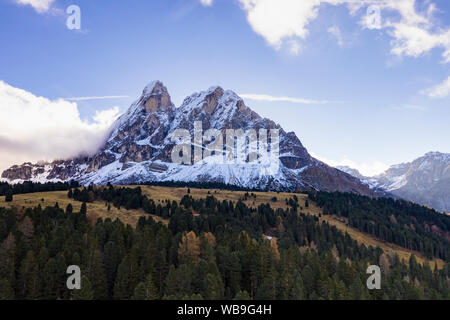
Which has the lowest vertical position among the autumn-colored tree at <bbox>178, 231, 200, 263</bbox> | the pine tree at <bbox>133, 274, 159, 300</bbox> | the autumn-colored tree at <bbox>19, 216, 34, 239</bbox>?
the pine tree at <bbox>133, 274, 159, 300</bbox>

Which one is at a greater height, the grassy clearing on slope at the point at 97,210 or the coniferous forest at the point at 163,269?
the grassy clearing on slope at the point at 97,210

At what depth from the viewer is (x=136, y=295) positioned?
48.2m

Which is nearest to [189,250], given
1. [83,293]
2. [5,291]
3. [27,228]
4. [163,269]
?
[163,269]

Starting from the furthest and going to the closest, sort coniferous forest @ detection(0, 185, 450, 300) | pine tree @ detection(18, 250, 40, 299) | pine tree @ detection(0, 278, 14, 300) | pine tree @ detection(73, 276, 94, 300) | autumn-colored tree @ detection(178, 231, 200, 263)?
1. autumn-colored tree @ detection(178, 231, 200, 263)
2. coniferous forest @ detection(0, 185, 450, 300)
3. pine tree @ detection(18, 250, 40, 299)
4. pine tree @ detection(73, 276, 94, 300)
5. pine tree @ detection(0, 278, 14, 300)

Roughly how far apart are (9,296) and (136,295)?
21115 mm

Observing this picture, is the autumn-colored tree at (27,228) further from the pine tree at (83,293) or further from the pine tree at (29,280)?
the pine tree at (83,293)

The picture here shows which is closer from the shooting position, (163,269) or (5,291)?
(5,291)

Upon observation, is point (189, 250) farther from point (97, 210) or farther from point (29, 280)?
point (97, 210)

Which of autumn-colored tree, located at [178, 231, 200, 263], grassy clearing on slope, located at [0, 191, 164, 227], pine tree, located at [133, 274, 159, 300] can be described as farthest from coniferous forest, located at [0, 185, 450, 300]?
grassy clearing on slope, located at [0, 191, 164, 227]

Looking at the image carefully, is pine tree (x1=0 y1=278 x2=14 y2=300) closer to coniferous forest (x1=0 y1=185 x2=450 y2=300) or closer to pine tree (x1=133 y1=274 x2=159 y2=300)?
coniferous forest (x1=0 y1=185 x2=450 y2=300)

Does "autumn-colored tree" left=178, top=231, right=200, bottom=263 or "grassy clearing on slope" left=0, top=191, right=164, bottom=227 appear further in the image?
"grassy clearing on slope" left=0, top=191, right=164, bottom=227

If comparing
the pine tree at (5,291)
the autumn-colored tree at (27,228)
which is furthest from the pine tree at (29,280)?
the autumn-colored tree at (27,228)
